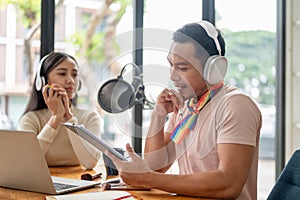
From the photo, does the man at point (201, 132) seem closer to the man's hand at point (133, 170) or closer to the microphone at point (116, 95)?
the man's hand at point (133, 170)

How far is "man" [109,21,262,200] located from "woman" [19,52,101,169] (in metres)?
0.49

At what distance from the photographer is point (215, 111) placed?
1.73 m

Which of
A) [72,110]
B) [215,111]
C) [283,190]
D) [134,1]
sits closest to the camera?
[283,190]

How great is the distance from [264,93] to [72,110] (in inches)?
64.5

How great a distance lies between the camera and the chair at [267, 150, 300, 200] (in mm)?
1556

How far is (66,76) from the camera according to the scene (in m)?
2.45

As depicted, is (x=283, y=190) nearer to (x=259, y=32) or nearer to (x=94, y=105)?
(x=94, y=105)

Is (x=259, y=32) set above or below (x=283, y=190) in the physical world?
above

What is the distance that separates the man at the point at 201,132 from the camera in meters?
1.59

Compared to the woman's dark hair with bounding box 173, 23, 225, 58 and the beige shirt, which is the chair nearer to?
the woman's dark hair with bounding box 173, 23, 225, 58

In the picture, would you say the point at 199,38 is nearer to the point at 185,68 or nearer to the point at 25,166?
the point at 185,68

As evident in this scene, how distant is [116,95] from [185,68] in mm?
251

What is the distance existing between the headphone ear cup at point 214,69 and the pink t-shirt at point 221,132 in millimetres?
68

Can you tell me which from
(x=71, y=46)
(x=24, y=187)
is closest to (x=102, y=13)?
(x=71, y=46)
